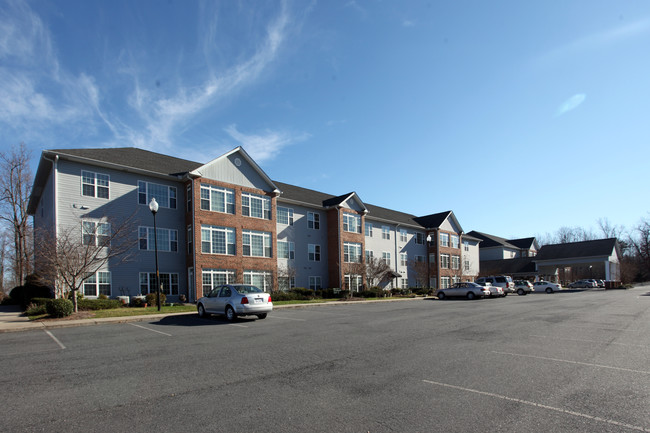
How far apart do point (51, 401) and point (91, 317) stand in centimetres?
1277

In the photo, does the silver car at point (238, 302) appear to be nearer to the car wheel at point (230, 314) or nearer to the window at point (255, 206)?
the car wheel at point (230, 314)

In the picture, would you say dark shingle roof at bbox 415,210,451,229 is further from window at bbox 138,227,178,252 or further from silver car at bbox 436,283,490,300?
window at bbox 138,227,178,252

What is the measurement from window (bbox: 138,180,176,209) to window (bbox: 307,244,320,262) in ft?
44.5

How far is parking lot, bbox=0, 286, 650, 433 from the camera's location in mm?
5125

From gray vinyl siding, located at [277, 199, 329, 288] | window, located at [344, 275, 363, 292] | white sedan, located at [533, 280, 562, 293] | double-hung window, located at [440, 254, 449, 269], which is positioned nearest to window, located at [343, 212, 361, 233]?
gray vinyl siding, located at [277, 199, 329, 288]

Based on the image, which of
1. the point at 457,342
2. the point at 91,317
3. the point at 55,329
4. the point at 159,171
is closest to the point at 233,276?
the point at 159,171

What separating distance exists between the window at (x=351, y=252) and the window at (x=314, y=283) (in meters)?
3.20

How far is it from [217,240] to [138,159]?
765 cm

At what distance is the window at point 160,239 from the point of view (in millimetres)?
26719

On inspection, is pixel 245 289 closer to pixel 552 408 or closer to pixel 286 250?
pixel 552 408

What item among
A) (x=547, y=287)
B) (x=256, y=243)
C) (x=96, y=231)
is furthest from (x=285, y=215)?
(x=547, y=287)

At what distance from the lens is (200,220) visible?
28.0 meters

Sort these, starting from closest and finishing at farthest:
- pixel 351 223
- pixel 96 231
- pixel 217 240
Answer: pixel 96 231 < pixel 217 240 < pixel 351 223


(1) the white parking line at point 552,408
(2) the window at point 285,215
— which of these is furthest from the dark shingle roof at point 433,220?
(1) the white parking line at point 552,408
